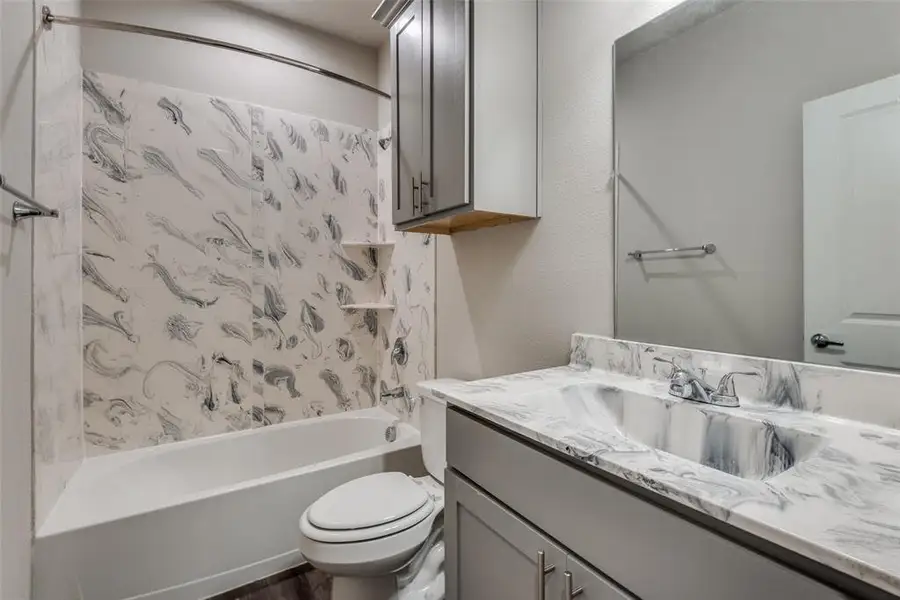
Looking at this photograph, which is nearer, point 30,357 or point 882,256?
point 882,256

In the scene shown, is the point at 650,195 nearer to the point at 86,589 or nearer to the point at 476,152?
the point at 476,152

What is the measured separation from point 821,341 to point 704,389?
25 cm

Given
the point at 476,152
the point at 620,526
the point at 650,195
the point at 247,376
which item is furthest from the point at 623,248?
the point at 247,376

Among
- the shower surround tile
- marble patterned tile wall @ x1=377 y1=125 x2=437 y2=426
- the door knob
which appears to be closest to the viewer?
the door knob

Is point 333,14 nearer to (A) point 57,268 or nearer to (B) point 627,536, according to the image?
(A) point 57,268

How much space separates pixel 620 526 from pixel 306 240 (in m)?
2.31

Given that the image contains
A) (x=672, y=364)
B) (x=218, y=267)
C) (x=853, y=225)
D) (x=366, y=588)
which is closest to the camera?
(x=853, y=225)

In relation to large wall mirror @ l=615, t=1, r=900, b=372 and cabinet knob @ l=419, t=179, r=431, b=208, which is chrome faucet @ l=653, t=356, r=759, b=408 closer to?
large wall mirror @ l=615, t=1, r=900, b=372

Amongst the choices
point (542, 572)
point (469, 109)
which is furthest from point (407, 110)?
point (542, 572)

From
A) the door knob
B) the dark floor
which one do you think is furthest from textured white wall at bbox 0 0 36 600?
the door knob

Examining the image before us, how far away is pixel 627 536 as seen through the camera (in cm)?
60

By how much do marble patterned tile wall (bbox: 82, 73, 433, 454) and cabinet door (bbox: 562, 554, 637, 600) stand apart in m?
1.63

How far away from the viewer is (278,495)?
1729 mm

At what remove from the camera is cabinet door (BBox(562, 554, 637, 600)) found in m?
0.62
